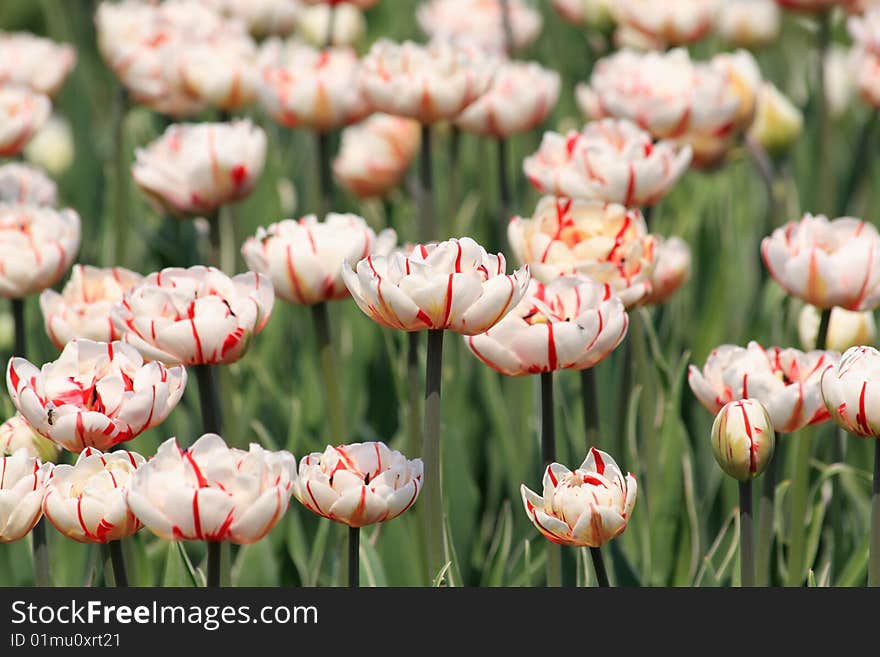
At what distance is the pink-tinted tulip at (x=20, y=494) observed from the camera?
1.10 meters

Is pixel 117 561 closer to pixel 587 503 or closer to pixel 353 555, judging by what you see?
pixel 353 555

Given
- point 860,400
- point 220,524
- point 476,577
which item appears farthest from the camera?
point 476,577

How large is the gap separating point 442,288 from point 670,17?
51.6 inches

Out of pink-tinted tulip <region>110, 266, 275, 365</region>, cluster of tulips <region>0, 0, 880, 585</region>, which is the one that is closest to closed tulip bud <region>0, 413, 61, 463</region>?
cluster of tulips <region>0, 0, 880, 585</region>

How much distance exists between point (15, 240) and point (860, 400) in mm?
946

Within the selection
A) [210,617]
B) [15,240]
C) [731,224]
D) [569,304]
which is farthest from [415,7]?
[210,617]

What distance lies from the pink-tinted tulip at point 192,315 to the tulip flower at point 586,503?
312 mm

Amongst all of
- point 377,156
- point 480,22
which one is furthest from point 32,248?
point 480,22

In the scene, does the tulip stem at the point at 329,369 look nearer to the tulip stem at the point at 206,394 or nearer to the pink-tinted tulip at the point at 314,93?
the tulip stem at the point at 206,394

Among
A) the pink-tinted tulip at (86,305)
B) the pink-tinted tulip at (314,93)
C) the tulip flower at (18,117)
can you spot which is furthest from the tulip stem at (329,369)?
the tulip flower at (18,117)

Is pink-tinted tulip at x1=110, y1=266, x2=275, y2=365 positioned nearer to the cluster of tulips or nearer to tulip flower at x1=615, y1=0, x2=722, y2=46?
the cluster of tulips

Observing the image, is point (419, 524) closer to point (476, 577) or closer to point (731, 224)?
point (476, 577)

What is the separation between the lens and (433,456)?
121cm

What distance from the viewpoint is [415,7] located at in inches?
137
